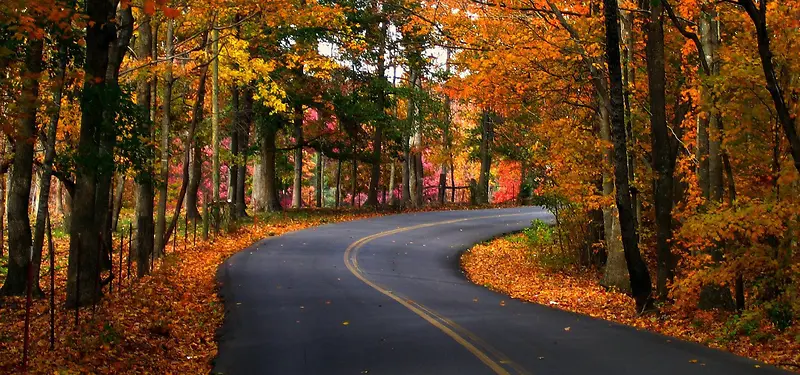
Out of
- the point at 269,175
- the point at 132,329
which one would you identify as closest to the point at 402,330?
the point at 132,329

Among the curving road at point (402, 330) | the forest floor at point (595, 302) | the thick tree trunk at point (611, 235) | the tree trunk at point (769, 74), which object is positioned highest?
the tree trunk at point (769, 74)

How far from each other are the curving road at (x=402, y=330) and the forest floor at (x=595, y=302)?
0.77 meters

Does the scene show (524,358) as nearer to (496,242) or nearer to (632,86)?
(632,86)

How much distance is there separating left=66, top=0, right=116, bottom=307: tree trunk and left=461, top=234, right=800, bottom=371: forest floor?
902 centimetres

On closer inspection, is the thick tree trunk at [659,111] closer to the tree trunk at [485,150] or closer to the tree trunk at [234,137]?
the tree trunk at [234,137]

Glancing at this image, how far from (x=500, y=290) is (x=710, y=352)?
8.00m

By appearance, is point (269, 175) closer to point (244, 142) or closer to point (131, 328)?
point (244, 142)

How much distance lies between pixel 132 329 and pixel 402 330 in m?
4.09

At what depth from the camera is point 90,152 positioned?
9859 mm

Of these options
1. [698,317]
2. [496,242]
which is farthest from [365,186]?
[698,317]

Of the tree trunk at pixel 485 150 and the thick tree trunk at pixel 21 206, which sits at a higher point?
the tree trunk at pixel 485 150

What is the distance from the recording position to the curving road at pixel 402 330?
335 inches

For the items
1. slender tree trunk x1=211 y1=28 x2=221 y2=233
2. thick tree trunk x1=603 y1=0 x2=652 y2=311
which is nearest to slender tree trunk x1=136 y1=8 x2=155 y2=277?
slender tree trunk x1=211 y1=28 x2=221 y2=233

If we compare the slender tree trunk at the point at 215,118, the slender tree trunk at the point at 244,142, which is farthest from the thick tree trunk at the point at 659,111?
the slender tree trunk at the point at 244,142
